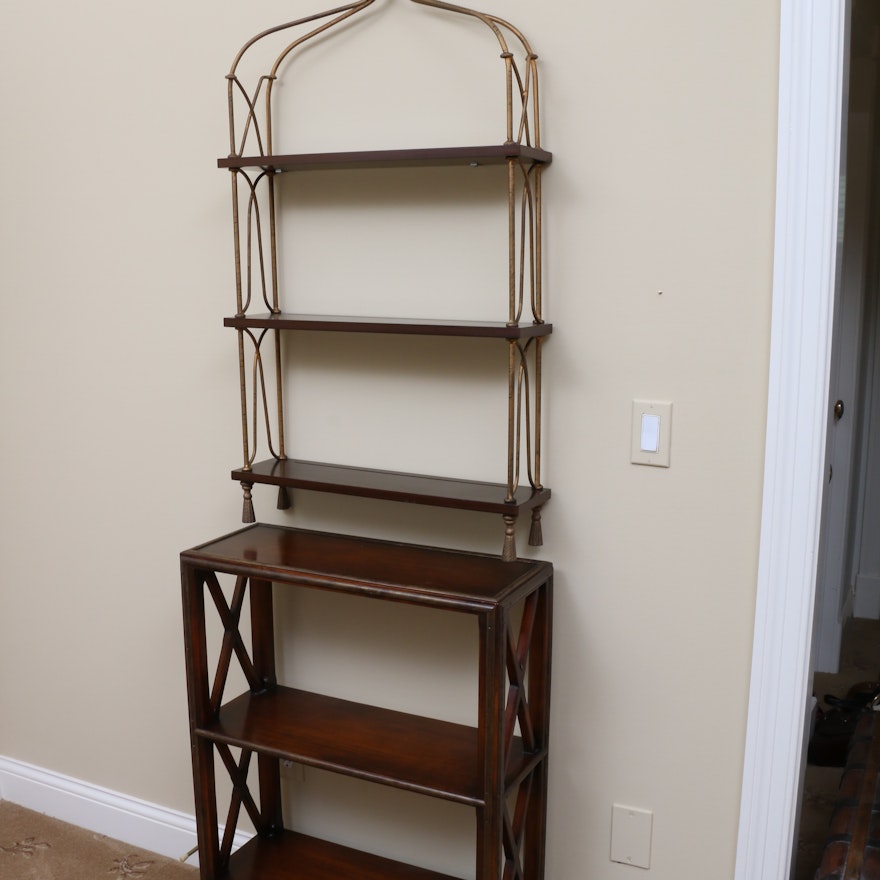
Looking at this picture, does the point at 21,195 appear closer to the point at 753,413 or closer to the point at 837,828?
the point at 753,413

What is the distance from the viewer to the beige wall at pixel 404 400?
5.29 ft

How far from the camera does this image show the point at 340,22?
1847 mm

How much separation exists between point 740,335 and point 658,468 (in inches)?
10.9

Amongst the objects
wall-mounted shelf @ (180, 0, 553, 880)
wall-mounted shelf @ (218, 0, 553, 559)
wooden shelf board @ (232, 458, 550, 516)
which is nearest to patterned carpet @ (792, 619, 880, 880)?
wall-mounted shelf @ (180, 0, 553, 880)

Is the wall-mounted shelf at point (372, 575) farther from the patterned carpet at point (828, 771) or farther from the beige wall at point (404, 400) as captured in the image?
the patterned carpet at point (828, 771)

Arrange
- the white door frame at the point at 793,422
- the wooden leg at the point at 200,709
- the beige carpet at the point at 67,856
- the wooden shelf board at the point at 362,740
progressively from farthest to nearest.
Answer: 1. the beige carpet at the point at 67,856
2. the wooden leg at the point at 200,709
3. the wooden shelf board at the point at 362,740
4. the white door frame at the point at 793,422

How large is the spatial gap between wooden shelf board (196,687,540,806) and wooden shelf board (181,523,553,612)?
1.12 feet

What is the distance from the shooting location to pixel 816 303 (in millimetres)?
1513

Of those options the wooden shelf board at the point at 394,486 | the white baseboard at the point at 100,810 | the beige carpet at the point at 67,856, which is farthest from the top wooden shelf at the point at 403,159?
the beige carpet at the point at 67,856

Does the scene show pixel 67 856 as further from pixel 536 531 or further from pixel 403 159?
pixel 403 159

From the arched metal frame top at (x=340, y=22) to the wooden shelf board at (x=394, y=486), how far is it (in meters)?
0.63

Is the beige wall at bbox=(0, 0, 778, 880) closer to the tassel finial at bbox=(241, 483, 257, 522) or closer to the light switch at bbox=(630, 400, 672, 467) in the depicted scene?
the light switch at bbox=(630, 400, 672, 467)

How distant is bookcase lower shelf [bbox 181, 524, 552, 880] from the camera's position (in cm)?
163

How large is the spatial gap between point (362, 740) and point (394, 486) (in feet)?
1.69
